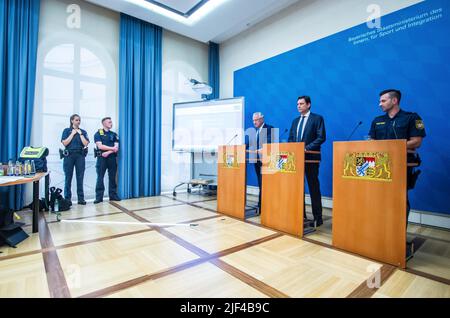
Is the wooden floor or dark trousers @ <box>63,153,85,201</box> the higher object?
dark trousers @ <box>63,153,85,201</box>

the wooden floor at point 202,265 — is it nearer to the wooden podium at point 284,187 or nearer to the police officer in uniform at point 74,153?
the wooden podium at point 284,187

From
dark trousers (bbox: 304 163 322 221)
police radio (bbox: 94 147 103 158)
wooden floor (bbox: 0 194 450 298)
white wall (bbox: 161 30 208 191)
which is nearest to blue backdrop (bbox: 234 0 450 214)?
wooden floor (bbox: 0 194 450 298)

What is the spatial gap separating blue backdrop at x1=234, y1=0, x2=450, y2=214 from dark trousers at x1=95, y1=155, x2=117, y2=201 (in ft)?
10.3

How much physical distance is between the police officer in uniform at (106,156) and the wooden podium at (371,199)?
12.1 ft

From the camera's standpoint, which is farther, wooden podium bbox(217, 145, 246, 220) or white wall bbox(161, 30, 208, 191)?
white wall bbox(161, 30, 208, 191)

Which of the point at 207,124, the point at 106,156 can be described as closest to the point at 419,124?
the point at 207,124

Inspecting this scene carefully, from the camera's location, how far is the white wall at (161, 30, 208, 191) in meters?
5.19

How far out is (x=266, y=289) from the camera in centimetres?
148

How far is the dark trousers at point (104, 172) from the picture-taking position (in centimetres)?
418

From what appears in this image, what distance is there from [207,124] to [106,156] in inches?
76.2

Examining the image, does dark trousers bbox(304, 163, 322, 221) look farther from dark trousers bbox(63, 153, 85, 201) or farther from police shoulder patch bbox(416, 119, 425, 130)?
dark trousers bbox(63, 153, 85, 201)

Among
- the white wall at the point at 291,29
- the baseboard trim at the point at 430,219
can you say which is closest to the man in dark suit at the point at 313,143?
the baseboard trim at the point at 430,219

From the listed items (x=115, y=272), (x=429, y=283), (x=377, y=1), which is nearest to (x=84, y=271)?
(x=115, y=272)

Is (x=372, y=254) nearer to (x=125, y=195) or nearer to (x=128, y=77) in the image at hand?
(x=125, y=195)
